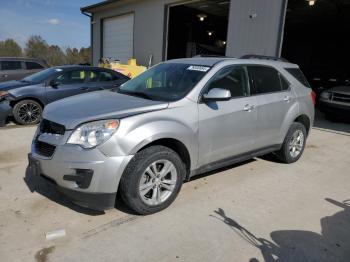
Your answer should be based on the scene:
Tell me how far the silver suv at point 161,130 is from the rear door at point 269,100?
0.05ft

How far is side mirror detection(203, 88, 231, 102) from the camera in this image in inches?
150

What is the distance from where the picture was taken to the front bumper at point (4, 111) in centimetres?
769

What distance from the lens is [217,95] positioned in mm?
3828

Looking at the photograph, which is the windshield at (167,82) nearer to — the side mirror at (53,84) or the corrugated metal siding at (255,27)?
the side mirror at (53,84)

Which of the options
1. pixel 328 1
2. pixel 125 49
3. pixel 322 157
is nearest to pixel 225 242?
pixel 322 157

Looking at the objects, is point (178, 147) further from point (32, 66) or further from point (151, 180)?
point (32, 66)

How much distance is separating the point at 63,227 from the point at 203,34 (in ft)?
64.8

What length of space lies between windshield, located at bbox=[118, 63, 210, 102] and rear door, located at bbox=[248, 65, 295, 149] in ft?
3.11

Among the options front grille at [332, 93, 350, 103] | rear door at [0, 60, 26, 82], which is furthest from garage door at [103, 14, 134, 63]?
front grille at [332, 93, 350, 103]

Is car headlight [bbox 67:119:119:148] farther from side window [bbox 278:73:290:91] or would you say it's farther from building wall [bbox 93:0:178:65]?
building wall [bbox 93:0:178:65]

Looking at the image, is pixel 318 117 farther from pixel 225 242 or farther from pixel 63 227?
pixel 63 227

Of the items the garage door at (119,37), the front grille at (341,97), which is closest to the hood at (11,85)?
the garage door at (119,37)

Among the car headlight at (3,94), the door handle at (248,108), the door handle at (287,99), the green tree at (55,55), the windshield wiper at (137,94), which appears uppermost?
the green tree at (55,55)

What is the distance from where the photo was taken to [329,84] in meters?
15.6
